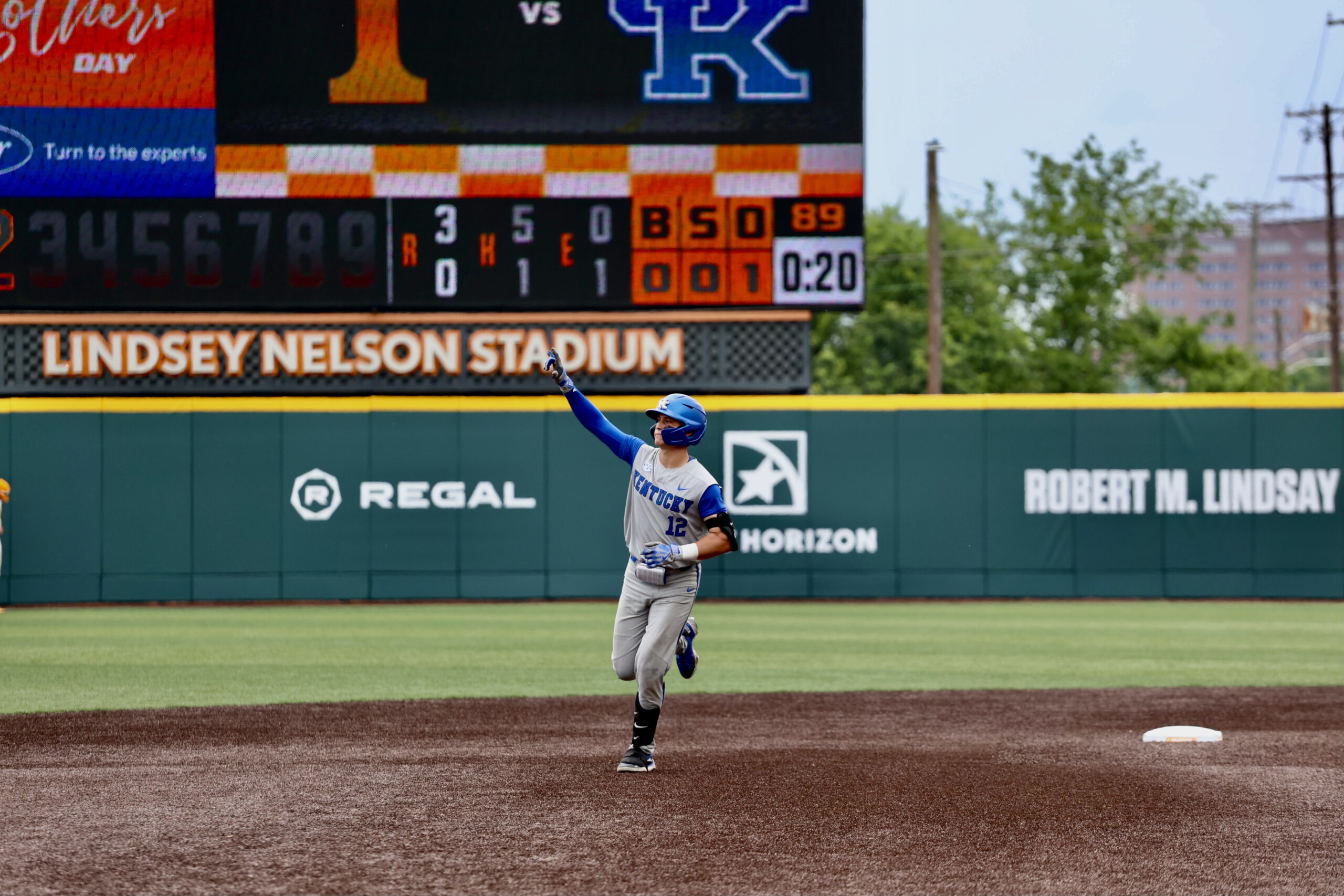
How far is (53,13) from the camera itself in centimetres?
1553

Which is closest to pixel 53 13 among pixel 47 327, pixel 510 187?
pixel 47 327

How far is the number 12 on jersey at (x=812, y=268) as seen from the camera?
15.7m

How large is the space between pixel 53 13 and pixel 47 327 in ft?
10.9

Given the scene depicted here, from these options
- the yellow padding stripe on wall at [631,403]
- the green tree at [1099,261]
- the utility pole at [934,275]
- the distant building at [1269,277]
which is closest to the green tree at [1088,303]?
the green tree at [1099,261]

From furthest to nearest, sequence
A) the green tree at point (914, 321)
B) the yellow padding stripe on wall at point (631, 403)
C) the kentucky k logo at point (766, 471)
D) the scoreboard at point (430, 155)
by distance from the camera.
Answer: the green tree at point (914, 321) → the kentucky k logo at point (766, 471) → the yellow padding stripe on wall at point (631, 403) → the scoreboard at point (430, 155)

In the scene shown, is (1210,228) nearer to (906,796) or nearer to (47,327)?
(47,327)

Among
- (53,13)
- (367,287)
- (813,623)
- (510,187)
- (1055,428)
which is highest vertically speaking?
(53,13)

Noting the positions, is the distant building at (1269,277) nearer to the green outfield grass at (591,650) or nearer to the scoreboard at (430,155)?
the green outfield grass at (591,650)

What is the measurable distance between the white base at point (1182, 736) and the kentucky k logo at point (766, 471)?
9.93 m

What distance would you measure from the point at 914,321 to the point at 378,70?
113ft

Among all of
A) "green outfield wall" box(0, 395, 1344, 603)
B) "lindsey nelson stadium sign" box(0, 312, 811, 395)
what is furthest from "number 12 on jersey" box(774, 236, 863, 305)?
"green outfield wall" box(0, 395, 1344, 603)

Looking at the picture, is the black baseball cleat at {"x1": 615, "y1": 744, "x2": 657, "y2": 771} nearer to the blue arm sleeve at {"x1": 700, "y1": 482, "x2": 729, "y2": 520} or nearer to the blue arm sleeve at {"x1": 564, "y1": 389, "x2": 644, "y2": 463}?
the blue arm sleeve at {"x1": 700, "y1": 482, "x2": 729, "y2": 520}

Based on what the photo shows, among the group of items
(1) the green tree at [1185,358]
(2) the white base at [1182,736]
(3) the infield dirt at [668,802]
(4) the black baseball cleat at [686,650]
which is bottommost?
(2) the white base at [1182,736]

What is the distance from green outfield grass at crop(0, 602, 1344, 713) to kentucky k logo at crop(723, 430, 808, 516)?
121 cm
